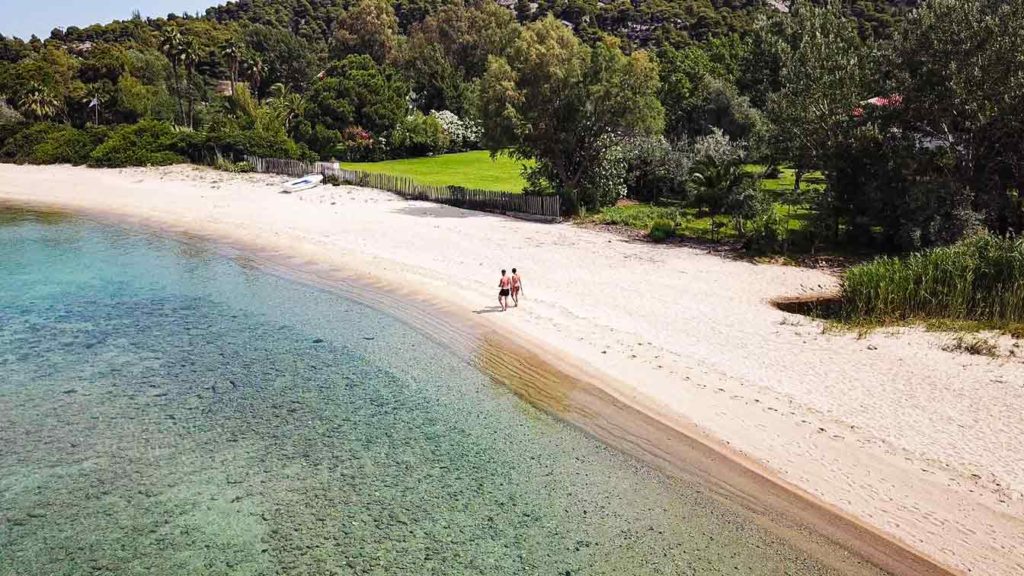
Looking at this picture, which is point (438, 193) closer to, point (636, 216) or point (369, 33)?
point (636, 216)

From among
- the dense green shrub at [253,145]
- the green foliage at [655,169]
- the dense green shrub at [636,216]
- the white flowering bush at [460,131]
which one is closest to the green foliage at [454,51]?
the white flowering bush at [460,131]

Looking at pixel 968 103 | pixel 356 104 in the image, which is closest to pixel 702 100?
pixel 968 103

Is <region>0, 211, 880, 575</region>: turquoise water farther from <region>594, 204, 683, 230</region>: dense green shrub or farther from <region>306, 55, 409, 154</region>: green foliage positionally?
<region>306, 55, 409, 154</region>: green foliage

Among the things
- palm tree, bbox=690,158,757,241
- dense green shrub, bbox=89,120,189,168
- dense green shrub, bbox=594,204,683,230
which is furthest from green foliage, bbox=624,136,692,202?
dense green shrub, bbox=89,120,189,168

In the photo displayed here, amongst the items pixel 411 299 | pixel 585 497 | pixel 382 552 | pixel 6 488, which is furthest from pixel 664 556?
pixel 411 299

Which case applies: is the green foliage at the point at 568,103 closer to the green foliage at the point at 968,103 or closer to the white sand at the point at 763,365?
the white sand at the point at 763,365
